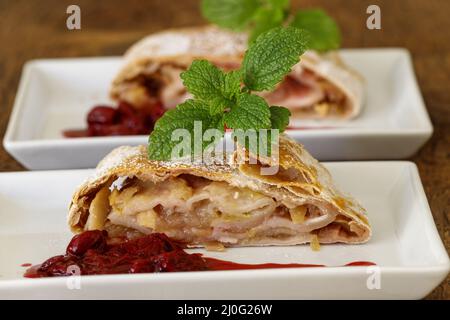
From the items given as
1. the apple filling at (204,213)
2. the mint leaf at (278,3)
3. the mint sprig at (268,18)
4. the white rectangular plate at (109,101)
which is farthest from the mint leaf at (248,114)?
the mint leaf at (278,3)

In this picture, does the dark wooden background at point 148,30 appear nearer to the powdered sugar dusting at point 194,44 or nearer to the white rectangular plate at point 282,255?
the powdered sugar dusting at point 194,44

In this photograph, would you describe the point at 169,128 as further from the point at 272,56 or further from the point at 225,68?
the point at 225,68

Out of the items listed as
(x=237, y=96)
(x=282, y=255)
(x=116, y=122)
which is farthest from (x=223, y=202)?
(x=116, y=122)

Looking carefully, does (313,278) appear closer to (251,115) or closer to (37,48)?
(251,115)

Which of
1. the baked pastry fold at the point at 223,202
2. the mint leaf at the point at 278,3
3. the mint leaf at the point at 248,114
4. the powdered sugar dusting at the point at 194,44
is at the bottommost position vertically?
the baked pastry fold at the point at 223,202

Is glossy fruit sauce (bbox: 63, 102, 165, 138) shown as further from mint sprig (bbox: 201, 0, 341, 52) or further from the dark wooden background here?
mint sprig (bbox: 201, 0, 341, 52)

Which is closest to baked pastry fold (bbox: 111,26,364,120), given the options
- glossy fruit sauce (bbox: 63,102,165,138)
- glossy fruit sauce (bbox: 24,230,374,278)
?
glossy fruit sauce (bbox: 63,102,165,138)

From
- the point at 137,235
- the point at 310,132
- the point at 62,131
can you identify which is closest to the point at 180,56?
the point at 62,131
